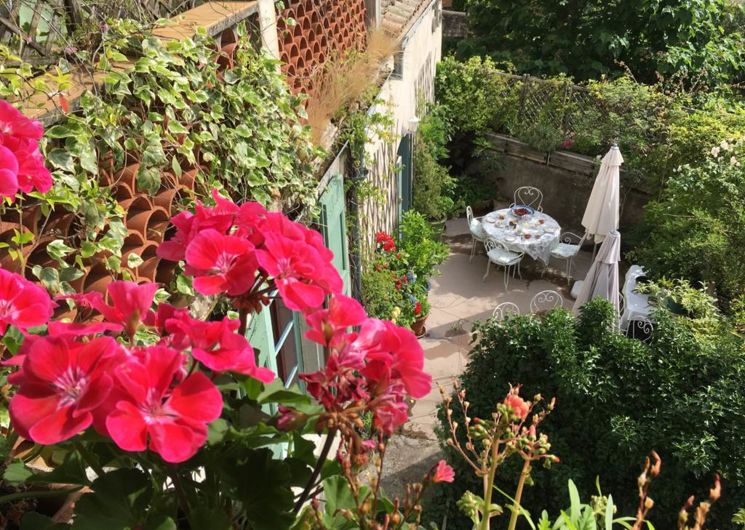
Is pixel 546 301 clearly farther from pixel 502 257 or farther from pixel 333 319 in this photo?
pixel 333 319

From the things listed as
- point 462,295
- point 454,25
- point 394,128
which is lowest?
point 462,295

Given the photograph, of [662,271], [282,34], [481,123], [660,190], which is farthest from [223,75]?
[481,123]

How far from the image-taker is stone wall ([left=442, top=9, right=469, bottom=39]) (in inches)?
559

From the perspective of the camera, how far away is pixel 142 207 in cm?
185

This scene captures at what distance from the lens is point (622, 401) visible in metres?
4.13

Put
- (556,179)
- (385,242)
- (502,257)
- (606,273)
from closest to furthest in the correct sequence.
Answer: (606,273)
(385,242)
(502,257)
(556,179)

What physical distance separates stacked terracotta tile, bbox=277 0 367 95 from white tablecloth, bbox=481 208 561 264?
4.24m

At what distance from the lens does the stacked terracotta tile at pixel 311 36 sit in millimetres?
3398

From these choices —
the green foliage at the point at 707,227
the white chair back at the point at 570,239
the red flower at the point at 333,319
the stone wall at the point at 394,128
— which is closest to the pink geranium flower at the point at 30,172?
the red flower at the point at 333,319

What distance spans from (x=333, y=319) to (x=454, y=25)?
594 inches

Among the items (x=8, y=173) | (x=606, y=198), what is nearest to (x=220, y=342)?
(x=8, y=173)

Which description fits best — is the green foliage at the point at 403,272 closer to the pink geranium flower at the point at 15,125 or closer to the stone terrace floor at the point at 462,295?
the stone terrace floor at the point at 462,295

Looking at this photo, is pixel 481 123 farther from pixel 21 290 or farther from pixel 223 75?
pixel 21 290

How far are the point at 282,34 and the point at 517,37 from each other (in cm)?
979
